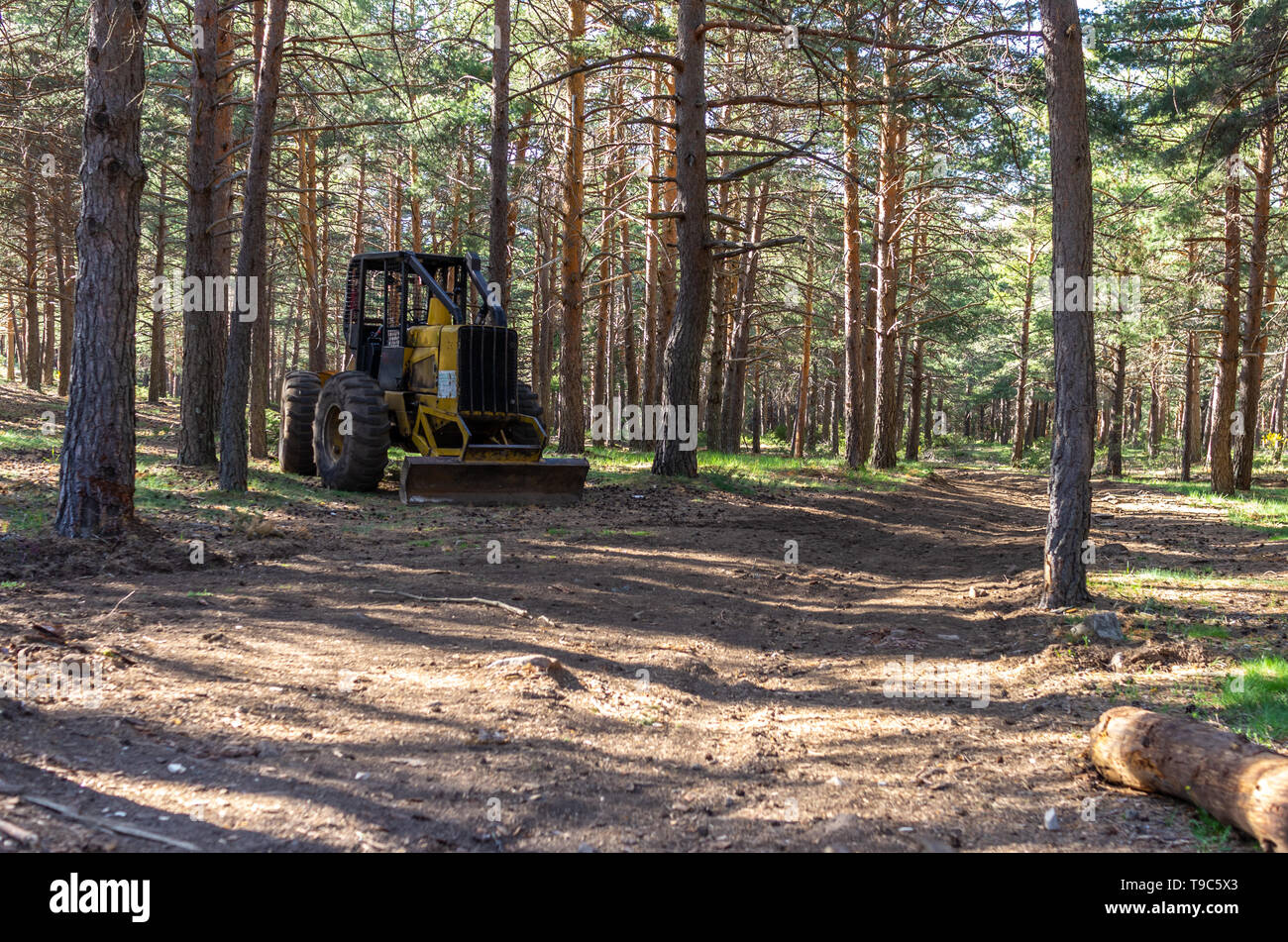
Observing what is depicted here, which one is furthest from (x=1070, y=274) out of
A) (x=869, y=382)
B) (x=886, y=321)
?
(x=869, y=382)

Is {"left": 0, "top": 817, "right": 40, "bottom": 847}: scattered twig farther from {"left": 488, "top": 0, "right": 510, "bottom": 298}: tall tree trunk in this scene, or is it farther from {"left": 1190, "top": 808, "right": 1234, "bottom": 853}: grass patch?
{"left": 488, "top": 0, "right": 510, "bottom": 298}: tall tree trunk

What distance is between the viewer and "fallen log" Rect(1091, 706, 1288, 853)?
11.3ft

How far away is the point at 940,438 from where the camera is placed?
55438 millimetres

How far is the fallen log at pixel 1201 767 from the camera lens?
3.46m

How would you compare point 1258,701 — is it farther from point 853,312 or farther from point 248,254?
point 853,312

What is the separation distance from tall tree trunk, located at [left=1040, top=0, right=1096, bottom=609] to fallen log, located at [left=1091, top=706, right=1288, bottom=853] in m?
2.99

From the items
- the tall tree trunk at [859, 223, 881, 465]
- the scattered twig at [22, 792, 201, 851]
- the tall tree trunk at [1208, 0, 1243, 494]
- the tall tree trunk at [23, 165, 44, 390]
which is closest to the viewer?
the scattered twig at [22, 792, 201, 851]

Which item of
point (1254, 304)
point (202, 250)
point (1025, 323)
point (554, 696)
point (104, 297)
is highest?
point (1025, 323)

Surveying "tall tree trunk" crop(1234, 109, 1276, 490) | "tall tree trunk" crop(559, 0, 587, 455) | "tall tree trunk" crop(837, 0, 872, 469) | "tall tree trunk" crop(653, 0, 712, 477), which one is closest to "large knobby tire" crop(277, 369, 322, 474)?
"tall tree trunk" crop(559, 0, 587, 455)

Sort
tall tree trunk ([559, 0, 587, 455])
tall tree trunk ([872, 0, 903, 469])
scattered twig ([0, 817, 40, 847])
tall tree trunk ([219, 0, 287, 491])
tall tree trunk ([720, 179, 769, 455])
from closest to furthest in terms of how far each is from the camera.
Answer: scattered twig ([0, 817, 40, 847]) < tall tree trunk ([219, 0, 287, 491]) < tall tree trunk ([559, 0, 587, 455]) < tall tree trunk ([872, 0, 903, 469]) < tall tree trunk ([720, 179, 769, 455])

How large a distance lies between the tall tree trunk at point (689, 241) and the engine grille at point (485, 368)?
316 centimetres

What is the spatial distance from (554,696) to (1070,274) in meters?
5.30

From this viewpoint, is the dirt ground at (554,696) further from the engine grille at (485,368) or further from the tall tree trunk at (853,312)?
the tall tree trunk at (853,312)

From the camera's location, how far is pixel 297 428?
14586mm
